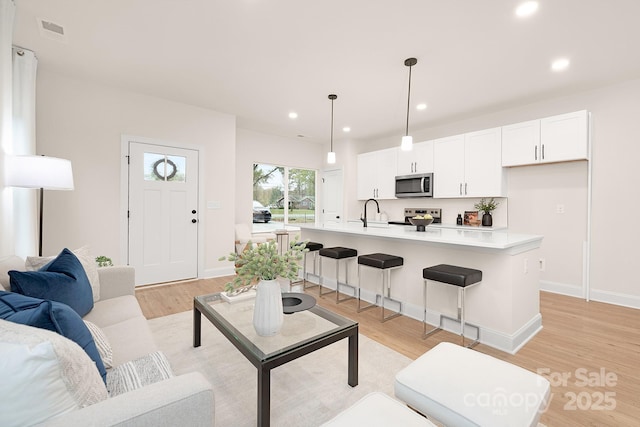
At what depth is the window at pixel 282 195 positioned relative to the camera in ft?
19.8

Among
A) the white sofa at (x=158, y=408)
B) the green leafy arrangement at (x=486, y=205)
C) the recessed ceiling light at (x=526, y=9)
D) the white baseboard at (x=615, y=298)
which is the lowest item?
the white baseboard at (x=615, y=298)

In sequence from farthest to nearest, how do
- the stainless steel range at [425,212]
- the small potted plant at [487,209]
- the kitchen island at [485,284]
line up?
the stainless steel range at [425,212], the small potted plant at [487,209], the kitchen island at [485,284]

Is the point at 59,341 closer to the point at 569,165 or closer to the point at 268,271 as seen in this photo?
the point at 268,271

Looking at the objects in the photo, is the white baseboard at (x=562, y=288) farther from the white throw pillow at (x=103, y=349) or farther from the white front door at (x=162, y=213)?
the white front door at (x=162, y=213)

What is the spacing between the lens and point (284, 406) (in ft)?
5.58

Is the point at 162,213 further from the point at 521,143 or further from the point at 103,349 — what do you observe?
the point at 521,143

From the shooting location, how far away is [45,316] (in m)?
1.00

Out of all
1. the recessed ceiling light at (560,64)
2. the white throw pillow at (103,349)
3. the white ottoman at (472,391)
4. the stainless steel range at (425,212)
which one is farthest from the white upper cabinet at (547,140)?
the white throw pillow at (103,349)

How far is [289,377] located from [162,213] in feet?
10.6

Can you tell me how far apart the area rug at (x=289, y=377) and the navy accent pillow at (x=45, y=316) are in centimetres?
90

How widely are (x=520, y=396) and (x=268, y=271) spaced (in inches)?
49.7

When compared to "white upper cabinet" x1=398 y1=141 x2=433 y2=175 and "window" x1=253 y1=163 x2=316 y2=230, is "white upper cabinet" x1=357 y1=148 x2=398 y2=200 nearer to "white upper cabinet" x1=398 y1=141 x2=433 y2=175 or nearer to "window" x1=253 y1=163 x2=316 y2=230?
"white upper cabinet" x1=398 y1=141 x2=433 y2=175

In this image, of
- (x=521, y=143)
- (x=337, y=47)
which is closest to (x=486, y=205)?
(x=521, y=143)

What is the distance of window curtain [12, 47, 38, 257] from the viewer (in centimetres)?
275
